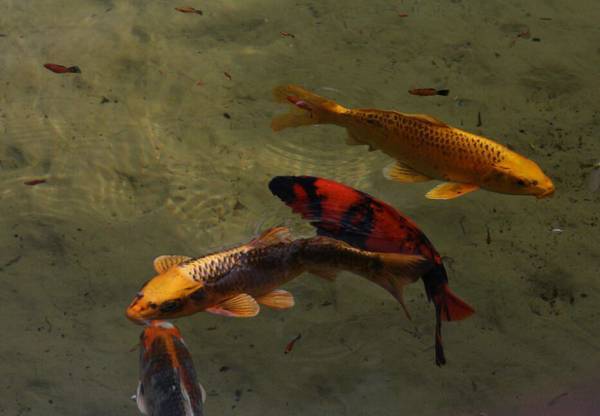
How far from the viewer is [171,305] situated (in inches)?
114

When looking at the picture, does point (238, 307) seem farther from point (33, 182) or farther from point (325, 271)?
point (33, 182)

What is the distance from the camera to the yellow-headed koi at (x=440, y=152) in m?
3.32

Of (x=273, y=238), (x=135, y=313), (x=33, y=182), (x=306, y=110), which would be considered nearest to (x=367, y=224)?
(x=273, y=238)

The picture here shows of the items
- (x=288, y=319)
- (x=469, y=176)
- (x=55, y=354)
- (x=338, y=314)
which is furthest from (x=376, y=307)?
(x=55, y=354)

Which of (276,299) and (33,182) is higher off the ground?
(276,299)

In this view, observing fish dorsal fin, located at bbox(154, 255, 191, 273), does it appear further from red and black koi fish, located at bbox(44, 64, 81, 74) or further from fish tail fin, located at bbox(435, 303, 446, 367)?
red and black koi fish, located at bbox(44, 64, 81, 74)

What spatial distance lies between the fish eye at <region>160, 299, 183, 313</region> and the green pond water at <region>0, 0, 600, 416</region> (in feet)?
2.66

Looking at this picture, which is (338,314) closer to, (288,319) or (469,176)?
(288,319)

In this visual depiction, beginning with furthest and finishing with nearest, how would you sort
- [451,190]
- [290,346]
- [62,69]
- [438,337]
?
[62,69], [290,346], [451,190], [438,337]

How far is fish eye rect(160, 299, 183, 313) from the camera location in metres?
2.90

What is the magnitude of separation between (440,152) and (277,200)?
120 cm

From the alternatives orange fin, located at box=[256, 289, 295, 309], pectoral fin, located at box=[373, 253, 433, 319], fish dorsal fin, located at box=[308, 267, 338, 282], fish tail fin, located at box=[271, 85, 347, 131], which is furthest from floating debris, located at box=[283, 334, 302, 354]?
fish tail fin, located at box=[271, 85, 347, 131]

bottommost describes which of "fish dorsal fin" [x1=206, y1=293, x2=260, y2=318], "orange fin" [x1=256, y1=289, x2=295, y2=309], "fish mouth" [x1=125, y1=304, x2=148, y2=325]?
"orange fin" [x1=256, y1=289, x2=295, y2=309]

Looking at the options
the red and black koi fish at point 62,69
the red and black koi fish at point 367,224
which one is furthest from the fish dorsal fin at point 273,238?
the red and black koi fish at point 62,69
